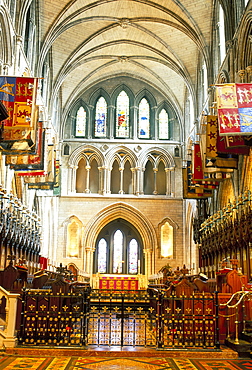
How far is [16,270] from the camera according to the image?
10.4m

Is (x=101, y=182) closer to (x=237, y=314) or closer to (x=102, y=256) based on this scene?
(x=102, y=256)

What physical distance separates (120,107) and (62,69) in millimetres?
6079

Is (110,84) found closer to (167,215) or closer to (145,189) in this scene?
(145,189)

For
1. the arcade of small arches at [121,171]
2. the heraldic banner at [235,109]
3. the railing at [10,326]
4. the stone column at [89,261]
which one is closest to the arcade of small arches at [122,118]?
the arcade of small arches at [121,171]

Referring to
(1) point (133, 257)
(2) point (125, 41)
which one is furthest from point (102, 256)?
(2) point (125, 41)

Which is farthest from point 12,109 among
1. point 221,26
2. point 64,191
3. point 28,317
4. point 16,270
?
point 64,191

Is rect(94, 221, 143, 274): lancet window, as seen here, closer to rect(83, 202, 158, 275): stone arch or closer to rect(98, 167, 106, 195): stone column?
rect(83, 202, 158, 275): stone arch

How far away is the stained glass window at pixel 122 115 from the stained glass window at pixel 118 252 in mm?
6596

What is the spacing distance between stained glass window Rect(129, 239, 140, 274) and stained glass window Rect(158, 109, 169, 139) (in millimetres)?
7242

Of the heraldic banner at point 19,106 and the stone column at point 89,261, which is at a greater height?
the heraldic banner at point 19,106

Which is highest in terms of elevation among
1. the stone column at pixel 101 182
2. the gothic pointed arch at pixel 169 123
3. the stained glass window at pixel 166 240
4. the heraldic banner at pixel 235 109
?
the gothic pointed arch at pixel 169 123

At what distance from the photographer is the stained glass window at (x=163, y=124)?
3009cm

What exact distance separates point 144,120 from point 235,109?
18.0m

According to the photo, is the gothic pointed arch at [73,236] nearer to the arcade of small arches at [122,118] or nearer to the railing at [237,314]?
the arcade of small arches at [122,118]
